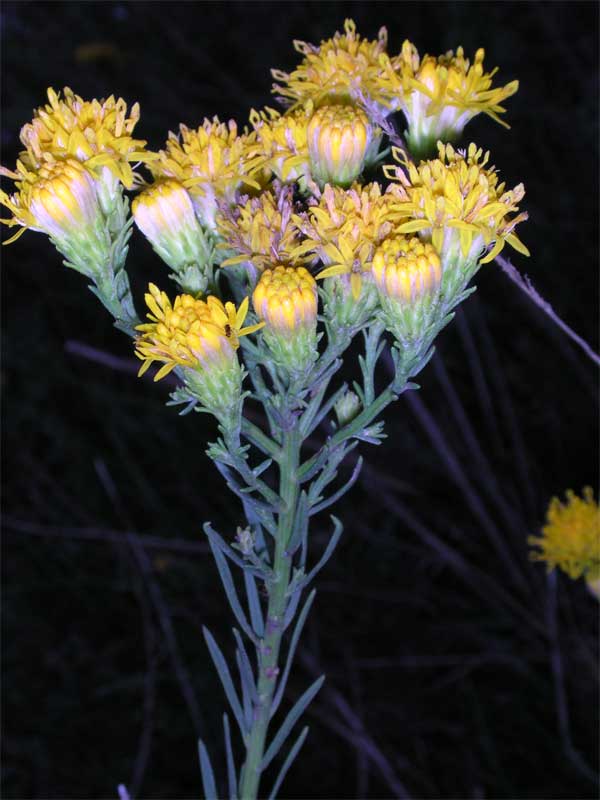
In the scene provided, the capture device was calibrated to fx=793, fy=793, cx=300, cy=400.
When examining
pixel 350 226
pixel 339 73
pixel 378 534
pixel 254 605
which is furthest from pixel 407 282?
pixel 378 534

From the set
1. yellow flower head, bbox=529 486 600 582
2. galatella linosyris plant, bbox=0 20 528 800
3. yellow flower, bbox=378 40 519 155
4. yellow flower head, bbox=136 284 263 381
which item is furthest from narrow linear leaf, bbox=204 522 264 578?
yellow flower head, bbox=529 486 600 582

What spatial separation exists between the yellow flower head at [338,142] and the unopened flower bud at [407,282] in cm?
19

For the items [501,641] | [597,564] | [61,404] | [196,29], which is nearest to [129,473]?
[61,404]

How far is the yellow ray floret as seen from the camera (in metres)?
1.35

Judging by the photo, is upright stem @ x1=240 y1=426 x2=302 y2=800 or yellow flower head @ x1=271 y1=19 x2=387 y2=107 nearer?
upright stem @ x1=240 y1=426 x2=302 y2=800

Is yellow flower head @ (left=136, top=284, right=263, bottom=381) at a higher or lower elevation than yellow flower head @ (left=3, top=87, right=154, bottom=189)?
lower

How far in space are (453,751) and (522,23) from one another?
306 cm

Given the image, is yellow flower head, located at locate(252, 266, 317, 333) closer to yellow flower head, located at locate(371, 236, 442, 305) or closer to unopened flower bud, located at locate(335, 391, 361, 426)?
yellow flower head, located at locate(371, 236, 442, 305)

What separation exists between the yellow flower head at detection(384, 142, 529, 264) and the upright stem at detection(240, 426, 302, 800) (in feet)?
1.28

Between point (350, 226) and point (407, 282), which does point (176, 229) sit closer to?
point (350, 226)

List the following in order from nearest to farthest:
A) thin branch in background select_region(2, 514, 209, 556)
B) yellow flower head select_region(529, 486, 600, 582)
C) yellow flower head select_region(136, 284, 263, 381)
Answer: yellow flower head select_region(136, 284, 263, 381) → yellow flower head select_region(529, 486, 600, 582) → thin branch in background select_region(2, 514, 209, 556)

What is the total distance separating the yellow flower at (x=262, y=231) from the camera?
1236 mm

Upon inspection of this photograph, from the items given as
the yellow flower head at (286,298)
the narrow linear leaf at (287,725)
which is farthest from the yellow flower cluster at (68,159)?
the narrow linear leaf at (287,725)

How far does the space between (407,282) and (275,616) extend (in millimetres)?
560
